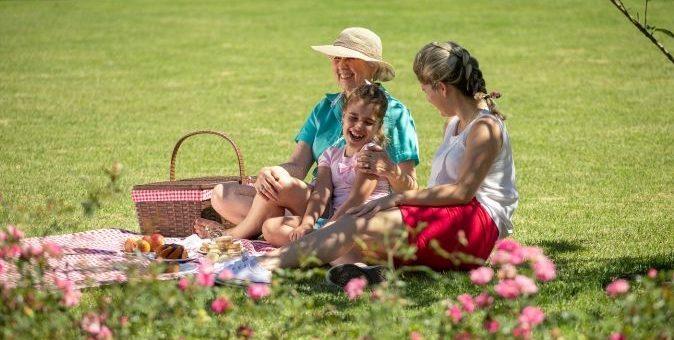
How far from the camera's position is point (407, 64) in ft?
60.0

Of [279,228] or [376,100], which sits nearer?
[376,100]

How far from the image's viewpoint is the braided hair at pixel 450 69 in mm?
5926

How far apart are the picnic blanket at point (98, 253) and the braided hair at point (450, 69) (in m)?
1.50

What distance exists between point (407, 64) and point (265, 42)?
3764 millimetres

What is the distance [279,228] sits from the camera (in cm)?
676

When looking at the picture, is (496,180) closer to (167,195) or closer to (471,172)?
(471,172)

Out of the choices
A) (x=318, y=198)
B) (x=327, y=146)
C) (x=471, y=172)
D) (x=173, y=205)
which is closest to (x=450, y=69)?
(x=471, y=172)

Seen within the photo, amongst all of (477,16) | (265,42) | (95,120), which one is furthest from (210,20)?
(95,120)

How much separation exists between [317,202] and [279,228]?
0.95 feet

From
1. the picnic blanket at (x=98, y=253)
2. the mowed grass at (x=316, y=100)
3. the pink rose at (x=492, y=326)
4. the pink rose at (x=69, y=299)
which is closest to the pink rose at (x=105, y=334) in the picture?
the pink rose at (x=69, y=299)

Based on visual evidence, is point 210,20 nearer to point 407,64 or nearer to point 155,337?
point 407,64

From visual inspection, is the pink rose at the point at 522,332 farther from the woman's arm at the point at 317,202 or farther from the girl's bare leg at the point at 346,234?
the woman's arm at the point at 317,202

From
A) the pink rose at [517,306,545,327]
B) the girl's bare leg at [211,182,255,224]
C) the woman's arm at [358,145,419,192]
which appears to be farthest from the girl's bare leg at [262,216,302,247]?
the pink rose at [517,306,545,327]

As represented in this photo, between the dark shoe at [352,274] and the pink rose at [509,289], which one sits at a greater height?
the pink rose at [509,289]
